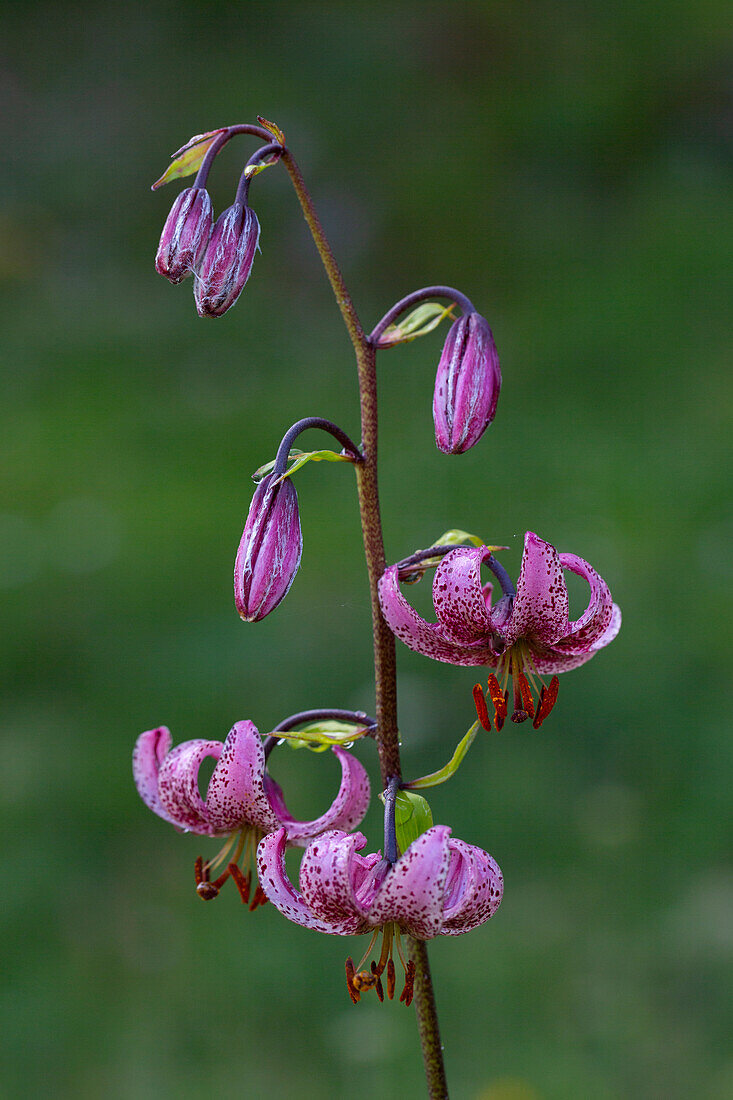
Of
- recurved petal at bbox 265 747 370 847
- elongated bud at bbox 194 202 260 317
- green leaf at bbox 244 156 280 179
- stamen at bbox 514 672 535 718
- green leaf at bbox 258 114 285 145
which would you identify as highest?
green leaf at bbox 258 114 285 145

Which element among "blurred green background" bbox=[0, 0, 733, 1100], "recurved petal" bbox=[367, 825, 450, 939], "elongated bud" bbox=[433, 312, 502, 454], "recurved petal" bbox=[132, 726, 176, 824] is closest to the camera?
"recurved petal" bbox=[367, 825, 450, 939]

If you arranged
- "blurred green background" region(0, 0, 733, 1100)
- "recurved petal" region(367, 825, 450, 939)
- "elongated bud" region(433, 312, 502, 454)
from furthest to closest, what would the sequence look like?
"blurred green background" region(0, 0, 733, 1100), "elongated bud" region(433, 312, 502, 454), "recurved petal" region(367, 825, 450, 939)

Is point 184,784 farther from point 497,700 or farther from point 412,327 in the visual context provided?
point 412,327

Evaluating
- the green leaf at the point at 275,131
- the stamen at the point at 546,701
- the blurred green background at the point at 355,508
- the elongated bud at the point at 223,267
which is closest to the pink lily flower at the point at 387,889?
the stamen at the point at 546,701

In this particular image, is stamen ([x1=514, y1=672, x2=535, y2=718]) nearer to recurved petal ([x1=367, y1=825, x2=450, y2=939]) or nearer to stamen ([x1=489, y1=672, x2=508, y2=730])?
stamen ([x1=489, y1=672, x2=508, y2=730])

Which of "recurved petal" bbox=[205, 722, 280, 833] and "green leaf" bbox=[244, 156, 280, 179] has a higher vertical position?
"green leaf" bbox=[244, 156, 280, 179]

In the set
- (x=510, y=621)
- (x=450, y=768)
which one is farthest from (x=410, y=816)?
(x=510, y=621)

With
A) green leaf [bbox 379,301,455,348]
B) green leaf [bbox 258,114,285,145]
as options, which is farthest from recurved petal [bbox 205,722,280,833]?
green leaf [bbox 258,114,285,145]

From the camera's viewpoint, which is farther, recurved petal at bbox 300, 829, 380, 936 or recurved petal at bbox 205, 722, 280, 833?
recurved petal at bbox 205, 722, 280, 833
